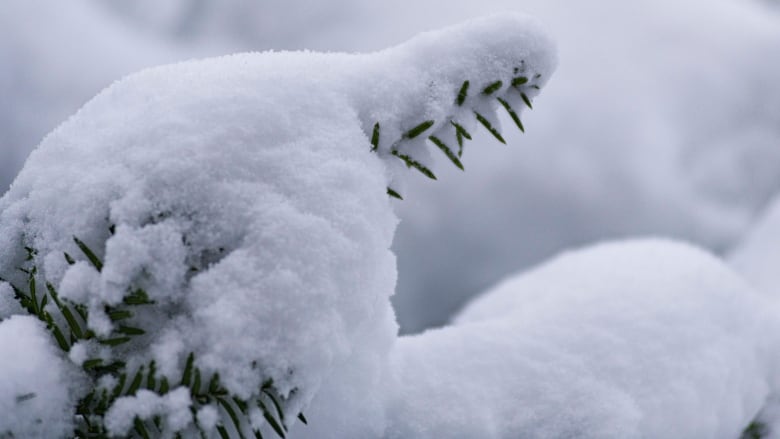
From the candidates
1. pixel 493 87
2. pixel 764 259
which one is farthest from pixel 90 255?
pixel 764 259

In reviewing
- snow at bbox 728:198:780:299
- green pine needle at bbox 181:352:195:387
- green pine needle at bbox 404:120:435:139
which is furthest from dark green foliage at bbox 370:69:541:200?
snow at bbox 728:198:780:299

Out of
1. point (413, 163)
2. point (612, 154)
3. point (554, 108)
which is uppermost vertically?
point (554, 108)

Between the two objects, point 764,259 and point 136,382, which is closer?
point 136,382

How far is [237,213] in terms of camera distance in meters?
0.58

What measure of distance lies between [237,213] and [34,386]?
208 millimetres

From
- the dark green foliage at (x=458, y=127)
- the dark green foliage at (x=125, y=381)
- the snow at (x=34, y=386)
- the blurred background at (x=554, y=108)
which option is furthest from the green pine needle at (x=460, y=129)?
the blurred background at (x=554, y=108)

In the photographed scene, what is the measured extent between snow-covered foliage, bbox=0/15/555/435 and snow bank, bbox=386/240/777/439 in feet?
0.44

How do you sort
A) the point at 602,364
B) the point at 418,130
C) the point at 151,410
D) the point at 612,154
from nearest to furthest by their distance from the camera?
the point at 151,410, the point at 418,130, the point at 602,364, the point at 612,154

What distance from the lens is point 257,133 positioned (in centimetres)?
61

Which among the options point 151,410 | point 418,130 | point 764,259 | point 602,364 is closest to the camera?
point 151,410

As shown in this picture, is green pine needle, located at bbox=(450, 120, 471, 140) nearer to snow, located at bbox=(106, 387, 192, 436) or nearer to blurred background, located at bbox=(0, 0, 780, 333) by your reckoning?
snow, located at bbox=(106, 387, 192, 436)

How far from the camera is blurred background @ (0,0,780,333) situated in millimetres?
2605

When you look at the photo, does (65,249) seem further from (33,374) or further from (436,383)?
(436,383)

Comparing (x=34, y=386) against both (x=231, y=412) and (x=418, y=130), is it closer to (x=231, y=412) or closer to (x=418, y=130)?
(x=231, y=412)
